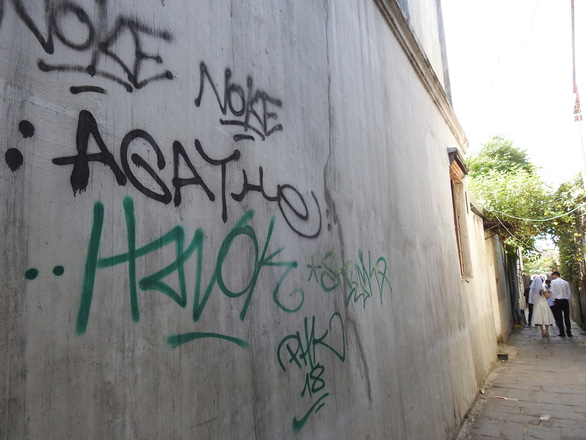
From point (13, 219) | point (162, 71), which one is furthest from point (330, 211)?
point (13, 219)

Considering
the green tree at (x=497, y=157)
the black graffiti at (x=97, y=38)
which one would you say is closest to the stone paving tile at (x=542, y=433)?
the black graffiti at (x=97, y=38)

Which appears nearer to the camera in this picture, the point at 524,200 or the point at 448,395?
the point at 448,395

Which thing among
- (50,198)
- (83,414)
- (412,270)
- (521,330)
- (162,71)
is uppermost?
(162,71)

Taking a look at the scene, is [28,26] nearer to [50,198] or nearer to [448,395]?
[50,198]

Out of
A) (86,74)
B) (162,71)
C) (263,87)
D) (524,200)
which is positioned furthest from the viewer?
(524,200)

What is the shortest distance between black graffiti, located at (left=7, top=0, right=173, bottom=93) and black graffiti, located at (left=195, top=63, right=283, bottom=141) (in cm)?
24

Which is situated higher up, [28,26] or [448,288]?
[28,26]

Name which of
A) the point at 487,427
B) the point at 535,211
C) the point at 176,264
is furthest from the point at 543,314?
the point at 176,264

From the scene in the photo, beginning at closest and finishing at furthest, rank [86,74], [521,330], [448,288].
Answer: [86,74], [448,288], [521,330]

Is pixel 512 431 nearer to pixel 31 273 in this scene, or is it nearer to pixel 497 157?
pixel 31 273

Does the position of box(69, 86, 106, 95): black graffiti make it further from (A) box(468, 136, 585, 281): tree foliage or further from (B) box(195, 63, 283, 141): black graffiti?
(A) box(468, 136, 585, 281): tree foliage

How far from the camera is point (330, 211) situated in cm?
260

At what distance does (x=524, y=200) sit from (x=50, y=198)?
12054 mm

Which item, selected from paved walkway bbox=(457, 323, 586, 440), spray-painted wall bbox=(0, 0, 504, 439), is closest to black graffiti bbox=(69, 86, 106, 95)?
spray-painted wall bbox=(0, 0, 504, 439)
